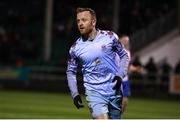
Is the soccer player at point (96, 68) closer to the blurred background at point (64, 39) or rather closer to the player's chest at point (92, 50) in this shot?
the player's chest at point (92, 50)

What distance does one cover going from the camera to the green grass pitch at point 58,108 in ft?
62.2

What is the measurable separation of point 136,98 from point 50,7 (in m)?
10.2

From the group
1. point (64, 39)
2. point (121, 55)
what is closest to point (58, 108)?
point (121, 55)

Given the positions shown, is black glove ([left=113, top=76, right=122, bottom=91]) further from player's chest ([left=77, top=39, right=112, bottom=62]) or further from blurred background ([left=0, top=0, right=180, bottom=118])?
blurred background ([left=0, top=0, right=180, bottom=118])

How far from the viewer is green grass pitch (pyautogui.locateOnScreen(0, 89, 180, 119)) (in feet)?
62.2

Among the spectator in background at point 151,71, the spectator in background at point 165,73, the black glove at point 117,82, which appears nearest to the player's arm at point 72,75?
the black glove at point 117,82

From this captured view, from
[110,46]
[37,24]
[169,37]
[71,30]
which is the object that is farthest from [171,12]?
[110,46]

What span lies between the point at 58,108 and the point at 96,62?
1228cm

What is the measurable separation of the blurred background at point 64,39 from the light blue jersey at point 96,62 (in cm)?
1947

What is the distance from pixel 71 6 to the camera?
3878 cm

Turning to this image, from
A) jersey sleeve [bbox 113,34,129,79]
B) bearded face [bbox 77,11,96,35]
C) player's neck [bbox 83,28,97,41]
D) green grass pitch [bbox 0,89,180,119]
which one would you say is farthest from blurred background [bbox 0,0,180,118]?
bearded face [bbox 77,11,96,35]

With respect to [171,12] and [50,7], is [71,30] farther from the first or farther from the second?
[171,12]

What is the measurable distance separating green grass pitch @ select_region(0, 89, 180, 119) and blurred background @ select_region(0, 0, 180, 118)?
13.3 ft

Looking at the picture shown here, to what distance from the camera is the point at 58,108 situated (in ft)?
70.7
